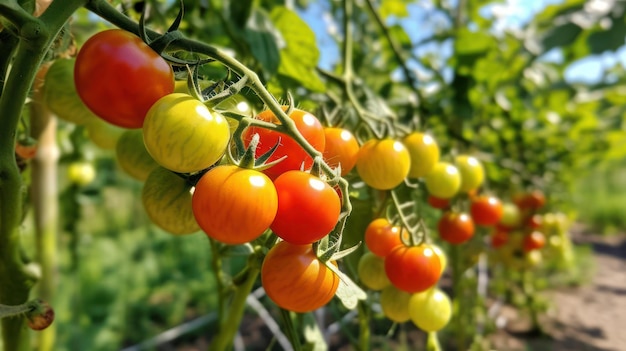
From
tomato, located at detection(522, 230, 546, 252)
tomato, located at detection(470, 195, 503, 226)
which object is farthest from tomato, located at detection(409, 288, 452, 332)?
tomato, located at detection(522, 230, 546, 252)

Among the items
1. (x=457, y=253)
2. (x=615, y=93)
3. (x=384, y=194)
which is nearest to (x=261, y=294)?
(x=457, y=253)

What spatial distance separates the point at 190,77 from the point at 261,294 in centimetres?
114

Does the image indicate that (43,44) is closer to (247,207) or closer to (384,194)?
(247,207)

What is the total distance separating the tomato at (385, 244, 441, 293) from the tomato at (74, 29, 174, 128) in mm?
340

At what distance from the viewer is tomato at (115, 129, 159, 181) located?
485 millimetres

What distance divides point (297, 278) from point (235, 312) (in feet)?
0.68

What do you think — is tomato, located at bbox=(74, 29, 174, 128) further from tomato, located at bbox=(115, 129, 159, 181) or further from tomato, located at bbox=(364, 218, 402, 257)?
tomato, located at bbox=(364, 218, 402, 257)

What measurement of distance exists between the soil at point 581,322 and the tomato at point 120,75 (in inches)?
80.3

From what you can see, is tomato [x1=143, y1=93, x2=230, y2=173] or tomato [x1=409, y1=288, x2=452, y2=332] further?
tomato [x1=409, y1=288, x2=452, y2=332]

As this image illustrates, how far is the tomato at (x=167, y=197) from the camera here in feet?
1.43

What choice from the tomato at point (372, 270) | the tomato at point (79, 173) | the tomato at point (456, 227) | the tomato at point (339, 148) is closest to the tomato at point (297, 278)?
the tomato at point (339, 148)

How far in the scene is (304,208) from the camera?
349 millimetres

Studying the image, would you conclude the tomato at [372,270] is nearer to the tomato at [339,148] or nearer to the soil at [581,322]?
the tomato at [339,148]

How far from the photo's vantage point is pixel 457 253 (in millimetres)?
1257
